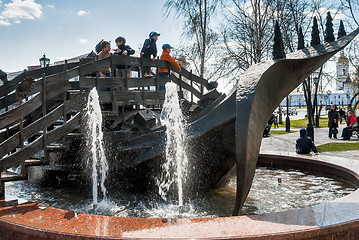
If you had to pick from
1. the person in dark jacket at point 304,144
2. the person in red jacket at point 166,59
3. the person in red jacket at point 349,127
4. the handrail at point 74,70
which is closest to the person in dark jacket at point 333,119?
the person in red jacket at point 349,127

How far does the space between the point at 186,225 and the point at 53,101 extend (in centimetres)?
600

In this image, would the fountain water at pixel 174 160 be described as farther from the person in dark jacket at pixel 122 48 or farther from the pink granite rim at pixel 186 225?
the person in dark jacket at pixel 122 48

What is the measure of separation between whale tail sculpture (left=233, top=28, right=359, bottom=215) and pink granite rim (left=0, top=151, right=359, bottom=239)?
49 cm

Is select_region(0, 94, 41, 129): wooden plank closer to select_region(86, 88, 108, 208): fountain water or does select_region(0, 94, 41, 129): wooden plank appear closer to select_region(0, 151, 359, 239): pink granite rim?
select_region(86, 88, 108, 208): fountain water

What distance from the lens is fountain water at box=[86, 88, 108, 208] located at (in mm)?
5434

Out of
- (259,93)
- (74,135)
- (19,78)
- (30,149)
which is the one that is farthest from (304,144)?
(19,78)

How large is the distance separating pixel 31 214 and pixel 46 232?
0.64 metres

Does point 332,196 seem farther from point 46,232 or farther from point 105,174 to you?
point 46,232

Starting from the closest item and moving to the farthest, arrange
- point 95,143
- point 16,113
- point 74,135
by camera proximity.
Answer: point 16,113
point 95,143
point 74,135

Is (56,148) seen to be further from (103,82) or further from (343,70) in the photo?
(343,70)

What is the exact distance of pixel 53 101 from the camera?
7.82 metres

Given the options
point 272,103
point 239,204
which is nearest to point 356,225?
point 239,204

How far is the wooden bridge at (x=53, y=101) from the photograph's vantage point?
4711 mm

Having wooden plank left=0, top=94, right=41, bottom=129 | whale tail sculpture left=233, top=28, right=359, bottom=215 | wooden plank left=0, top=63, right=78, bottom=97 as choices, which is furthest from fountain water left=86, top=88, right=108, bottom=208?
whale tail sculpture left=233, top=28, right=359, bottom=215
